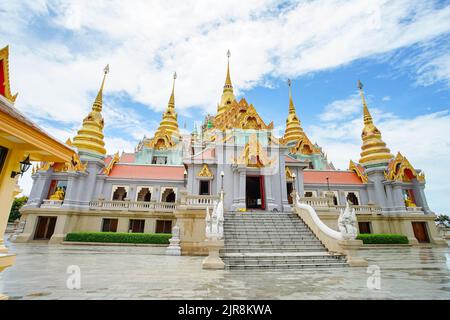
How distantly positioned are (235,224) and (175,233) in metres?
3.29

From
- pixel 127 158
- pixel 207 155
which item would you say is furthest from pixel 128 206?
pixel 127 158

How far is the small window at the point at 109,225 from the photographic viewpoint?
62.2ft

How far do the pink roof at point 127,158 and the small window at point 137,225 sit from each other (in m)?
17.4

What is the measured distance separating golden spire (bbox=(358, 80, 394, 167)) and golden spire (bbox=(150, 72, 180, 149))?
25446 mm

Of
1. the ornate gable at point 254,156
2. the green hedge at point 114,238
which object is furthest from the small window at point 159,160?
the ornate gable at point 254,156

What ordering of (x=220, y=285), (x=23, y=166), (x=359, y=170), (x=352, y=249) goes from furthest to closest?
(x=359, y=170) → (x=352, y=249) → (x=220, y=285) → (x=23, y=166)

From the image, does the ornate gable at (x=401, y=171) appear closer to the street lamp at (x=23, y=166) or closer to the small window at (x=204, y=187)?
the small window at (x=204, y=187)

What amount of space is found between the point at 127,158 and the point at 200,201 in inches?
1010

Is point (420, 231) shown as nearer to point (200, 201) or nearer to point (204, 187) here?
point (204, 187)

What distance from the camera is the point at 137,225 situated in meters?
19.2

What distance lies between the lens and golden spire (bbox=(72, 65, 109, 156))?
21.8 meters

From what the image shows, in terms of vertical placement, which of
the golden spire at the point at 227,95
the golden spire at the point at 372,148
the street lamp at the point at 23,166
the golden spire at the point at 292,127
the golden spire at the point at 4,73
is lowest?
the street lamp at the point at 23,166
